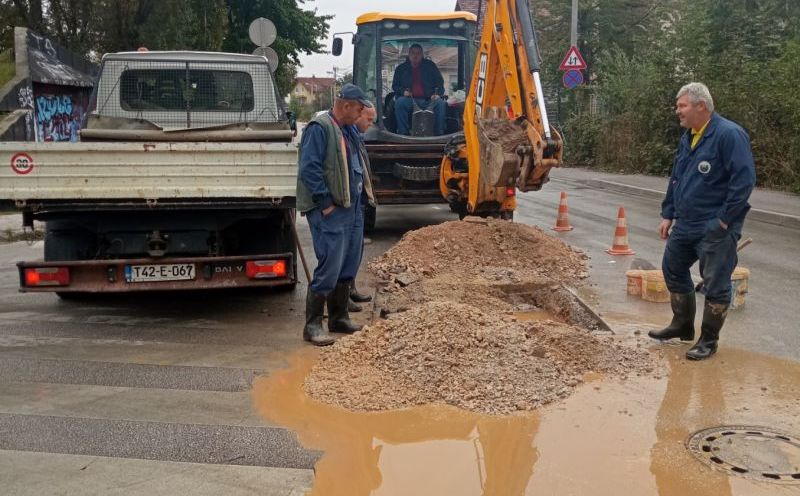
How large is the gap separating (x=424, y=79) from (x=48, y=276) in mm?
7020

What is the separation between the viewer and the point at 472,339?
17.1 ft

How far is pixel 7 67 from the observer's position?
1816cm

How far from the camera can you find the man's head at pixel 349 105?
5.93 meters

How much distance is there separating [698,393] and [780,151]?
43.1 ft

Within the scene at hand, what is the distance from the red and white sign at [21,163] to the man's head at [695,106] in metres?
4.95

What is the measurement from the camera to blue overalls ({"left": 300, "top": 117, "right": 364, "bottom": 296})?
5.77 meters

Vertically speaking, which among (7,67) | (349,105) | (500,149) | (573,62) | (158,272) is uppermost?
(573,62)

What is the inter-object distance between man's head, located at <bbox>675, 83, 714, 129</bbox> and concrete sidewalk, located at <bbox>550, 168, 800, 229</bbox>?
25.4 ft

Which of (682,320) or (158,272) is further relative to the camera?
(158,272)

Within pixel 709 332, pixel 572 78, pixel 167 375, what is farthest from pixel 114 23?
pixel 709 332

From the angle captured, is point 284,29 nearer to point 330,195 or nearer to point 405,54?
point 405,54

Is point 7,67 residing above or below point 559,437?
above

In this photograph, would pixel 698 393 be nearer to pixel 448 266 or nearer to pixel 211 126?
pixel 448 266

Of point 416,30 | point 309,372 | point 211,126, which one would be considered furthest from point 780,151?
point 309,372
